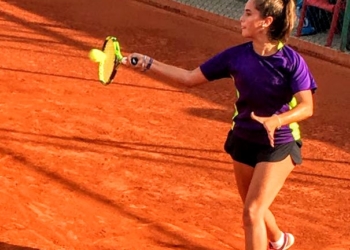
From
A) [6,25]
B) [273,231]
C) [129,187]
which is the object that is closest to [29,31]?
[6,25]

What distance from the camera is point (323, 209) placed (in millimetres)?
6996

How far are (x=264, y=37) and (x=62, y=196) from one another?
101 inches

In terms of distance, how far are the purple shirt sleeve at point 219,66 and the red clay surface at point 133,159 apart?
1.48m

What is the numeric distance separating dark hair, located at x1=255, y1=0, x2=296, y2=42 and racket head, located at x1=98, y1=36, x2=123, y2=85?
0.99 m

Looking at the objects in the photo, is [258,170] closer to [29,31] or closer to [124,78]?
[124,78]

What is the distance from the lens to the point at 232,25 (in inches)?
531

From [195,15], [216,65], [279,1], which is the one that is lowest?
[195,15]

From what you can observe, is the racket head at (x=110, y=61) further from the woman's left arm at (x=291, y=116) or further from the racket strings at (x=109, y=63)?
the woman's left arm at (x=291, y=116)

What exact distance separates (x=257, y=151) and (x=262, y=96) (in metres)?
0.38

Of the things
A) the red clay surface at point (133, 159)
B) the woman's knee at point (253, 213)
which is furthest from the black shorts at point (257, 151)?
the red clay surface at point (133, 159)

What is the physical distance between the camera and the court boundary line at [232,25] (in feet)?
39.3

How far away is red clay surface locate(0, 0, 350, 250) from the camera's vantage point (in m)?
6.35

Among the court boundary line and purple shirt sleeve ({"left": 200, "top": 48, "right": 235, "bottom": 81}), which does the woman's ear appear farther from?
the court boundary line

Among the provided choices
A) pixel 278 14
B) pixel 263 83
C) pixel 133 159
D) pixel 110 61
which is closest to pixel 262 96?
pixel 263 83
